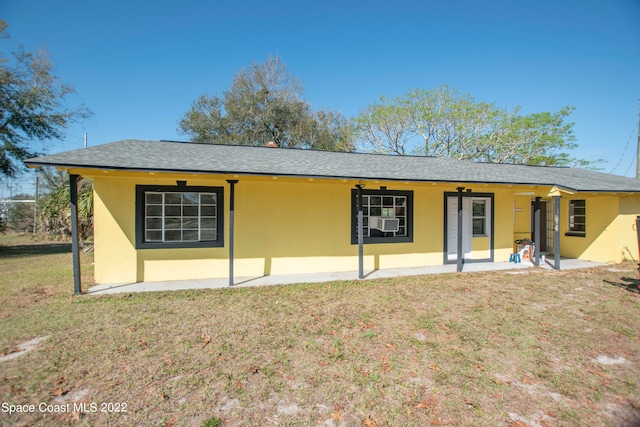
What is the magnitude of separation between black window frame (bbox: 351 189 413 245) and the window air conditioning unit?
28 centimetres

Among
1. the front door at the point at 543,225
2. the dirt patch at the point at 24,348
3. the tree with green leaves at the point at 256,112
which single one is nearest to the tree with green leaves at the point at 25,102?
the tree with green leaves at the point at 256,112

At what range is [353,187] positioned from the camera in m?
8.27

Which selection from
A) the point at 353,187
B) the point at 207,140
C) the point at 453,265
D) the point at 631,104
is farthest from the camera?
the point at 207,140

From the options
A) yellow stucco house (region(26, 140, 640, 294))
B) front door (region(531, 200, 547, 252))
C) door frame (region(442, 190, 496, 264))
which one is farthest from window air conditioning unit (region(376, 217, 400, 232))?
front door (region(531, 200, 547, 252))

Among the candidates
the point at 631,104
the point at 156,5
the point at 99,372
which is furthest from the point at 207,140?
the point at 631,104

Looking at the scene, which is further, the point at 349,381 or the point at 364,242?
the point at 364,242

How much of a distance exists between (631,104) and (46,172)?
Answer: 136 feet

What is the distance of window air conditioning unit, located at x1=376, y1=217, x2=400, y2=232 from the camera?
839cm

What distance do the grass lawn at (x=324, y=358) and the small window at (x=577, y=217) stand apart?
517cm

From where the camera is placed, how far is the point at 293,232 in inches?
314

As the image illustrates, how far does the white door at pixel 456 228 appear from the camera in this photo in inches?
368

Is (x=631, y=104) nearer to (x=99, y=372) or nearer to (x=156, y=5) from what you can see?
(x=156, y=5)

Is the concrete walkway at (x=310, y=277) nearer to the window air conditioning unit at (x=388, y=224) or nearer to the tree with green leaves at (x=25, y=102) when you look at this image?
the window air conditioning unit at (x=388, y=224)

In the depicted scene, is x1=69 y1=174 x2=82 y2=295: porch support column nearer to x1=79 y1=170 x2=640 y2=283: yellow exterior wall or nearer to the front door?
x1=79 y1=170 x2=640 y2=283: yellow exterior wall
